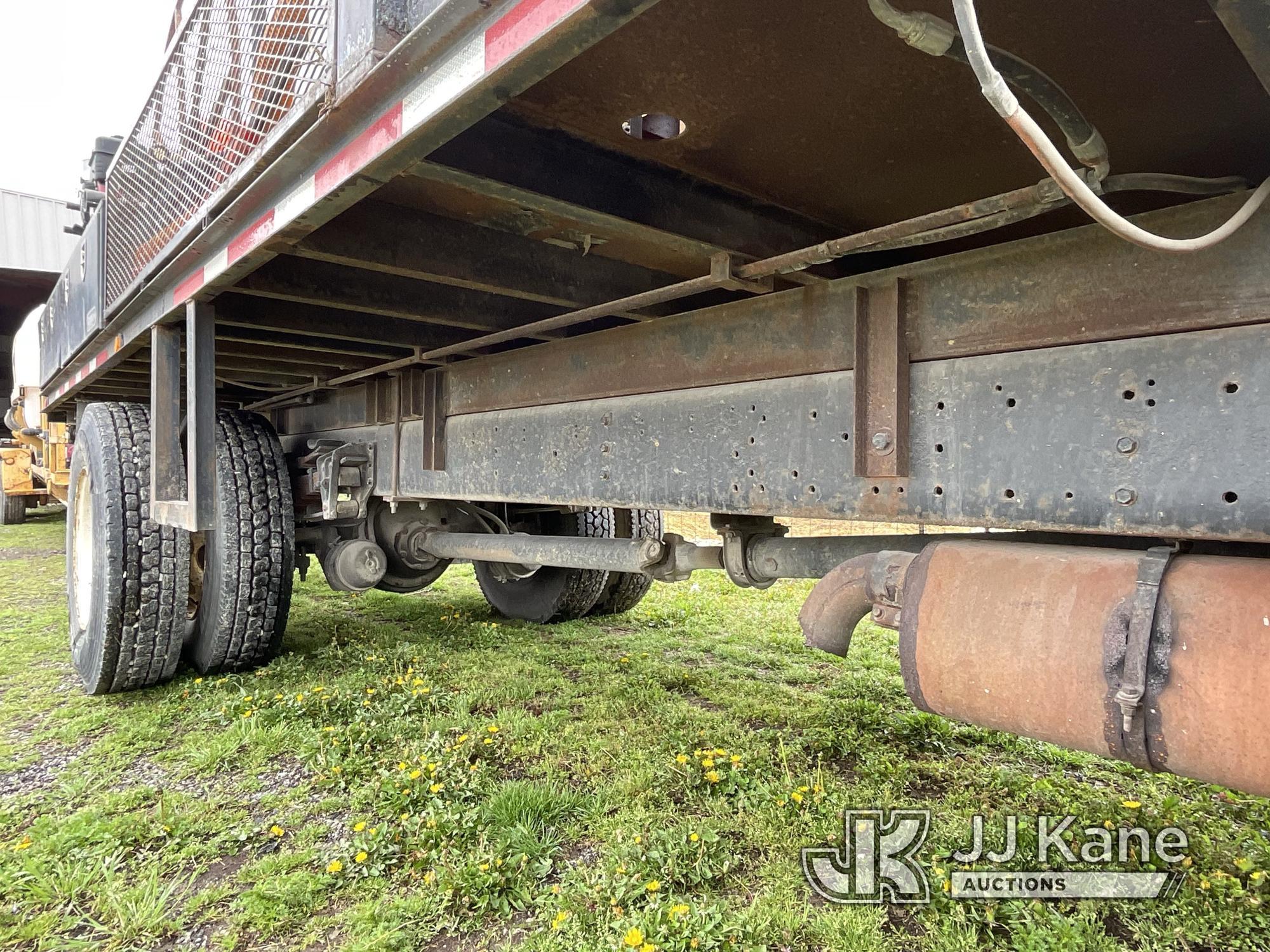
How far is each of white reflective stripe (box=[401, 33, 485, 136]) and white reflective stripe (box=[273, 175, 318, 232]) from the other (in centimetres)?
38

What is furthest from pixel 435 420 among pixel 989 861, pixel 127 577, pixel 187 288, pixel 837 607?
pixel 989 861

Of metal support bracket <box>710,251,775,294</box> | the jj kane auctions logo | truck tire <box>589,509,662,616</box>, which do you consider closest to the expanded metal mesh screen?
metal support bracket <box>710,251,775,294</box>

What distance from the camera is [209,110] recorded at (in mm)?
1997

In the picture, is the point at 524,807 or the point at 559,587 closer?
the point at 524,807

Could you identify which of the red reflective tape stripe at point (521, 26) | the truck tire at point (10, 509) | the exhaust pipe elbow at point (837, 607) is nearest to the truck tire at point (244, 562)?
the exhaust pipe elbow at point (837, 607)

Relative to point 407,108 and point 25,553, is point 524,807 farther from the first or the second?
point 25,553

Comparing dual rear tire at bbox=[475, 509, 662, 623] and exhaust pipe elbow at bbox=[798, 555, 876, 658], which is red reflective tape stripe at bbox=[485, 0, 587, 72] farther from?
dual rear tire at bbox=[475, 509, 662, 623]

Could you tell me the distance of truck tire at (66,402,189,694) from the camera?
2.97 metres

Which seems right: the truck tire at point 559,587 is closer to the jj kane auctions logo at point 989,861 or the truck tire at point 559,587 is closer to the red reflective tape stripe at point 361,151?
the jj kane auctions logo at point 989,861

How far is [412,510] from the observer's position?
3.97 meters

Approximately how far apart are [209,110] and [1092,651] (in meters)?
2.41

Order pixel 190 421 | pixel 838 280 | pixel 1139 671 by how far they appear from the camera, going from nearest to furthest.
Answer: pixel 1139 671 < pixel 838 280 < pixel 190 421

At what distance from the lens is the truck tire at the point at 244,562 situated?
125 inches

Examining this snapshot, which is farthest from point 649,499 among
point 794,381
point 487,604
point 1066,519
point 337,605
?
point 337,605
